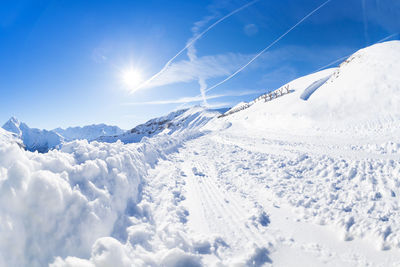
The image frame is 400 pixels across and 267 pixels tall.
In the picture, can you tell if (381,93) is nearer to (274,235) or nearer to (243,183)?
(243,183)

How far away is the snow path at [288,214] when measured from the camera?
3.63 metres

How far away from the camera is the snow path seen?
3627 mm

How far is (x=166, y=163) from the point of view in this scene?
11.3m

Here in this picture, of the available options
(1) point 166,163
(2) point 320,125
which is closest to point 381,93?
(2) point 320,125

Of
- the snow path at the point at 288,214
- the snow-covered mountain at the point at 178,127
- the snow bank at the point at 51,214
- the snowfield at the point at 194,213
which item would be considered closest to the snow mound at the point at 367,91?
the snowfield at the point at 194,213

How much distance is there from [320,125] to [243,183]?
17167 mm

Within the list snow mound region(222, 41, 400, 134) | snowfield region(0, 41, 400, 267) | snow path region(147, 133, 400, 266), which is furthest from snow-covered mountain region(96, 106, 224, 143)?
snowfield region(0, 41, 400, 267)

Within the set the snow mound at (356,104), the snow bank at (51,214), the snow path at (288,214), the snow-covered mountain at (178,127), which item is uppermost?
the snow-covered mountain at (178,127)

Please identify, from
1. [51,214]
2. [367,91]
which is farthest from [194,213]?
[367,91]

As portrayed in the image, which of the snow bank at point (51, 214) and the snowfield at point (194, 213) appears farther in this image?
the snowfield at point (194, 213)

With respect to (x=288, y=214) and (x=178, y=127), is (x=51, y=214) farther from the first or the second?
(x=178, y=127)

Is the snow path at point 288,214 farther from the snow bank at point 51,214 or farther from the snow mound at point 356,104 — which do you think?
the snow mound at point 356,104

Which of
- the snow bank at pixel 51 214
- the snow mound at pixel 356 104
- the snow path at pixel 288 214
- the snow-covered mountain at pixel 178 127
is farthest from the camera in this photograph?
the snow-covered mountain at pixel 178 127

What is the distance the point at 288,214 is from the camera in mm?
5023
